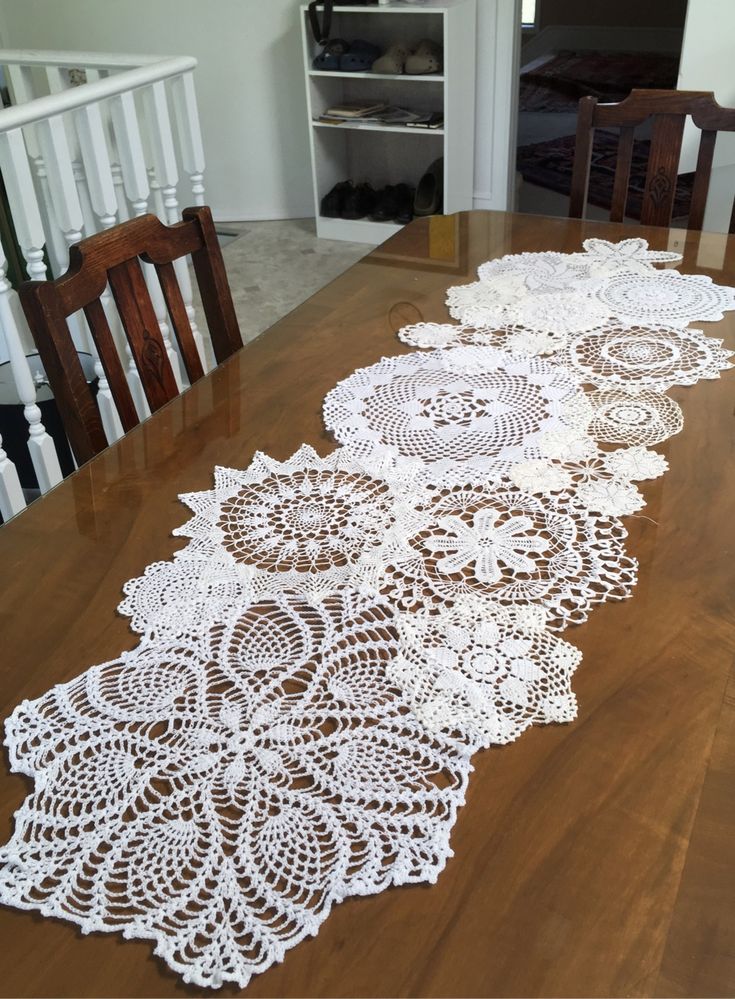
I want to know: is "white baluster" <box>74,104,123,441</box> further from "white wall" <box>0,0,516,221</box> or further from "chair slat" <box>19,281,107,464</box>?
"white wall" <box>0,0,516,221</box>

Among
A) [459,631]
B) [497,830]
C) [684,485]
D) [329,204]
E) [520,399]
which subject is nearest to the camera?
[497,830]

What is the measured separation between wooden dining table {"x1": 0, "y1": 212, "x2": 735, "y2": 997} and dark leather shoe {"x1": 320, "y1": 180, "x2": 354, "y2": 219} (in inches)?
124

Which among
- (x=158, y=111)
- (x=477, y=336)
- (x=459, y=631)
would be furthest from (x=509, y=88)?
(x=459, y=631)

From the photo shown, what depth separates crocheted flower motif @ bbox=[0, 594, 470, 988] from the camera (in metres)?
0.66

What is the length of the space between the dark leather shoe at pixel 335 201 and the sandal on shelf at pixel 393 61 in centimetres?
61

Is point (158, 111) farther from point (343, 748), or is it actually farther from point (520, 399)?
point (343, 748)

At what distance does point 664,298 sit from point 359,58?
9.15 ft

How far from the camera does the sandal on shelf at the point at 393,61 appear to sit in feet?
12.4

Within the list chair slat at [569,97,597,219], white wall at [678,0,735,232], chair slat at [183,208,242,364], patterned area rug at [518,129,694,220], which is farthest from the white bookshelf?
chair slat at [183,208,242,364]

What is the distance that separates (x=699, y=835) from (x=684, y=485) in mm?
502

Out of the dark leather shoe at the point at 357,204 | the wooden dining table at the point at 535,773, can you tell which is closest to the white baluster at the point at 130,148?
the wooden dining table at the point at 535,773

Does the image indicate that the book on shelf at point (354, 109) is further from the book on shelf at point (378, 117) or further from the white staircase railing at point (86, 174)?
the white staircase railing at point (86, 174)

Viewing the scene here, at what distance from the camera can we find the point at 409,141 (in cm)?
432

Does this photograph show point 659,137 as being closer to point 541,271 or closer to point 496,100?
point 541,271
